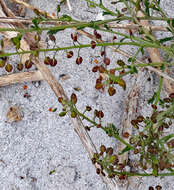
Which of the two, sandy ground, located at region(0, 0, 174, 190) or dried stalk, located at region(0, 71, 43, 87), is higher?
dried stalk, located at region(0, 71, 43, 87)

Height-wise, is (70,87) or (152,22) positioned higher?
(152,22)

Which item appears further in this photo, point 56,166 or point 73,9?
point 73,9

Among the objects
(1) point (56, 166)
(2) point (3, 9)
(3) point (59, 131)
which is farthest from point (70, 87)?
(2) point (3, 9)

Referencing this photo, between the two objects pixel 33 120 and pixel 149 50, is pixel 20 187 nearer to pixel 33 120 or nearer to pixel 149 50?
pixel 33 120

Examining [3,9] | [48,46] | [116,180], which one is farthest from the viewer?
[48,46]

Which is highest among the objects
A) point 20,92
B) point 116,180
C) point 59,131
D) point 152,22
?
point 152,22

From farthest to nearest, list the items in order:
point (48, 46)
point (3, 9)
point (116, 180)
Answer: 1. point (48, 46)
2. point (3, 9)
3. point (116, 180)

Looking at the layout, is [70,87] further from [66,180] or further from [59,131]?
[66,180]

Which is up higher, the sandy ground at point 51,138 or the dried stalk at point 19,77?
the dried stalk at point 19,77
